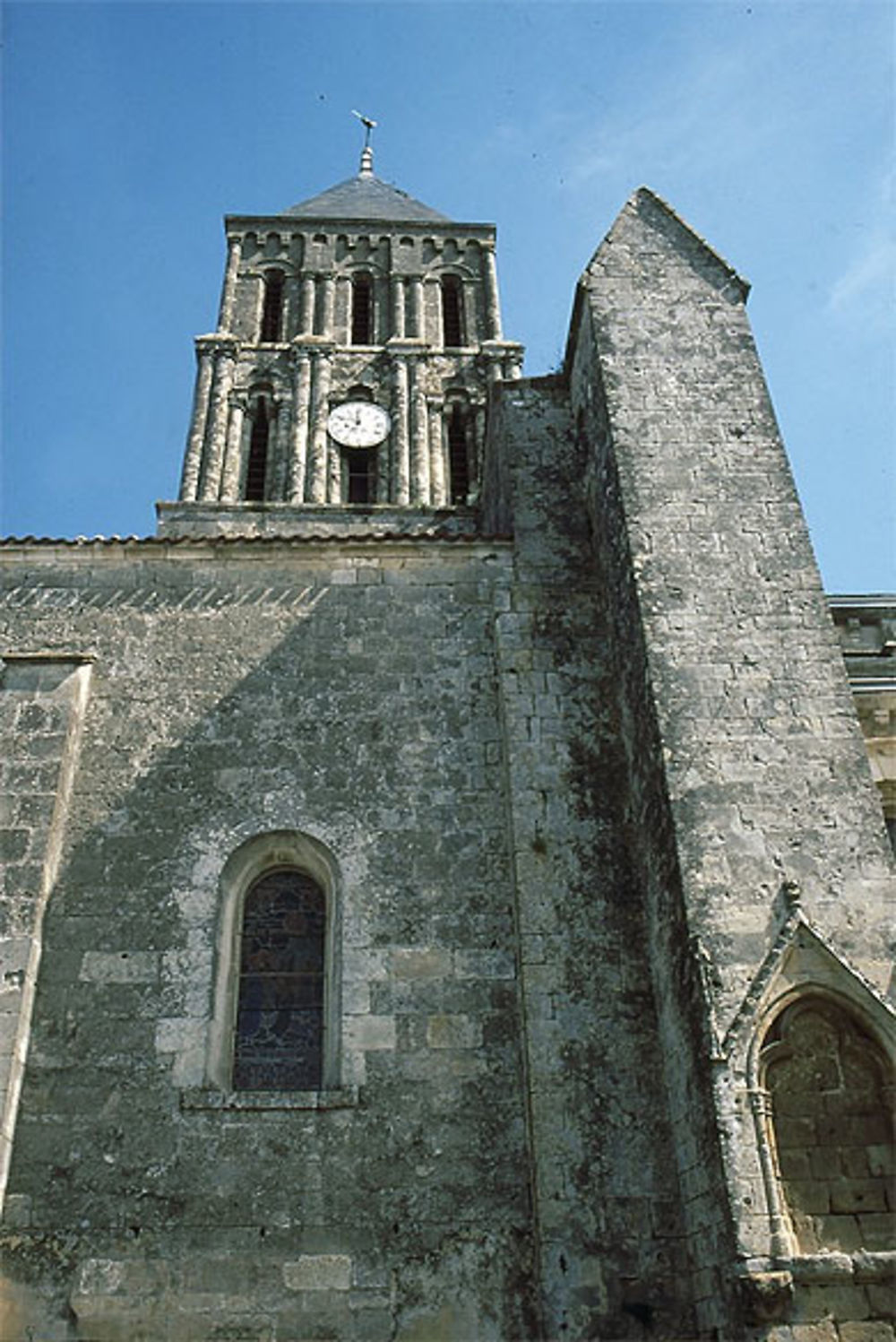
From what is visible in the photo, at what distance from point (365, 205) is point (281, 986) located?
2422 cm

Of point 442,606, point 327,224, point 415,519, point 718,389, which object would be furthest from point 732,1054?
point 327,224

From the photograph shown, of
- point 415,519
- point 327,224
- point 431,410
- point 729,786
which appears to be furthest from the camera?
point 327,224

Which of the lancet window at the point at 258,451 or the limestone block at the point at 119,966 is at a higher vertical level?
the lancet window at the point at 258,451

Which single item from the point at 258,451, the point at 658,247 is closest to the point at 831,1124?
the point at 658,247

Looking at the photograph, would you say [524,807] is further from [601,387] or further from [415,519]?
[415,519]

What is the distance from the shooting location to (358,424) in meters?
21.6

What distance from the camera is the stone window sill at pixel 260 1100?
646cm

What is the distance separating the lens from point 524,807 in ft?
24.7

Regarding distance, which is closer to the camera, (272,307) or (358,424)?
(358,424)

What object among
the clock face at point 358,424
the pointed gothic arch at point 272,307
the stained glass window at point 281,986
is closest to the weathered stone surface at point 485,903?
the stained glass window at point 281,986

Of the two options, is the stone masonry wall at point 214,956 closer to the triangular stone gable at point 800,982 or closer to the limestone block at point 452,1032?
the limestone block at point 452,1032

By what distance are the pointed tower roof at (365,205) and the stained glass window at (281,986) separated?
2206 cm

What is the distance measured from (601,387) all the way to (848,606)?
2.58 metres

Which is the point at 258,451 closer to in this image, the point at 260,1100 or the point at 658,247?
the point at 658,247
